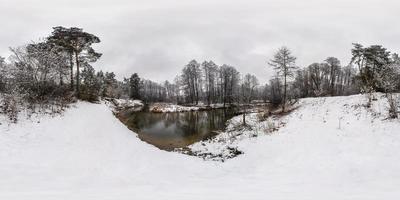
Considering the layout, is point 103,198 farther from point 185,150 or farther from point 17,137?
point 185,150

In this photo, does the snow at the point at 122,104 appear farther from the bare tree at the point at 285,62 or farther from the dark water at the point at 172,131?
the bare tree at the point at 285,62

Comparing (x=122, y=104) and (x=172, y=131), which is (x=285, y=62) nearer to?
(x=172, y=131)

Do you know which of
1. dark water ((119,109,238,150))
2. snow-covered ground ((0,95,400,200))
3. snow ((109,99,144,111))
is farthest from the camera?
snow ((109,99,144,111))

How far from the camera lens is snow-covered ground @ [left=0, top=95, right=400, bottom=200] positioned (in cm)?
732

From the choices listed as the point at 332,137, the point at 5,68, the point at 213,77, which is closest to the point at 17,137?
the point at 5,68

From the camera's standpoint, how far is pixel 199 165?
1323 cm

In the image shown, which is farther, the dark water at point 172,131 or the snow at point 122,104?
the snow at point 122,104

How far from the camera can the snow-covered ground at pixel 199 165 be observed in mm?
7320

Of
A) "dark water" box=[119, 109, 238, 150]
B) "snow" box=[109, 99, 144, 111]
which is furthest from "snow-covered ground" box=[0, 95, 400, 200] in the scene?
"snow" box=[109, 99, 144, 111]

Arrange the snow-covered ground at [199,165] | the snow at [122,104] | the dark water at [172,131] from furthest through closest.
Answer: the snow at [122,104], the dark water at [172,131], the snow-covered ground at [199,165]

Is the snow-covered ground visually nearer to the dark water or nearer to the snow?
the dark water

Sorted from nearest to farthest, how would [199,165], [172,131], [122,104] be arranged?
1. [199,165]
2. [172,131]
3. [122,104]

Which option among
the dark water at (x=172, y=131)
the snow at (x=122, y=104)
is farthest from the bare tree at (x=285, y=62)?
the snow at (x=122, y=104)

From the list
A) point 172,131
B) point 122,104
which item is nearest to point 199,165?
point 172,131
